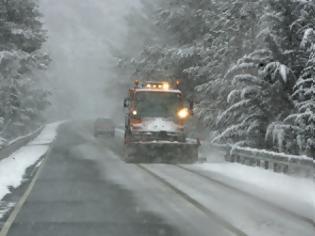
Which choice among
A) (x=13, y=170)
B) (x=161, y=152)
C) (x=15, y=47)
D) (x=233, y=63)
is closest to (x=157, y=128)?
(x=161, y=152)

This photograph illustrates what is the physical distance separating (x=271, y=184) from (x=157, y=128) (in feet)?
27.1

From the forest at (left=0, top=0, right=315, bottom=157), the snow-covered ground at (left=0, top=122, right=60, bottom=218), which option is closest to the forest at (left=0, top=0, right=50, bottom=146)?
the forest at (left=0, top=0, right=315, bottom=157)

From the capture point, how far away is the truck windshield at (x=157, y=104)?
2409cm

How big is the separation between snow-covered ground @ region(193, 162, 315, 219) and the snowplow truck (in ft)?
5.48

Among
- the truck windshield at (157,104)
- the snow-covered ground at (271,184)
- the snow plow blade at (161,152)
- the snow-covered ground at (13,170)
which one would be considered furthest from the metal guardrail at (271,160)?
the snow-covered ground at (13,170)

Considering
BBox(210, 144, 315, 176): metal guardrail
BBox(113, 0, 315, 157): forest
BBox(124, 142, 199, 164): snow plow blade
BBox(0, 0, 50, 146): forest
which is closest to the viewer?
BBox(210, 144, 315, 176): metal guardrail

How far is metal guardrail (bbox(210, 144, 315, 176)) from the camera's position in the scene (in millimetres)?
15901

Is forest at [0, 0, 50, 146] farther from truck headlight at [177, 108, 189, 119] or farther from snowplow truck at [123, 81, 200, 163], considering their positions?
truck headlight at [177, 108, 189, 119]

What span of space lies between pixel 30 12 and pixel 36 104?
51.2 ft

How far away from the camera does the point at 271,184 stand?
640 inches

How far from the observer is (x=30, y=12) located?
3528 centimetres

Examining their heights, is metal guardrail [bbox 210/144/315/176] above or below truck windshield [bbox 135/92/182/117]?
below

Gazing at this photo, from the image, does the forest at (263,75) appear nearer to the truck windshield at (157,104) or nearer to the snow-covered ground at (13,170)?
the truck windshield at (157,104)

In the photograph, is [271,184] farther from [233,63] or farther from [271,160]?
[233,63]
